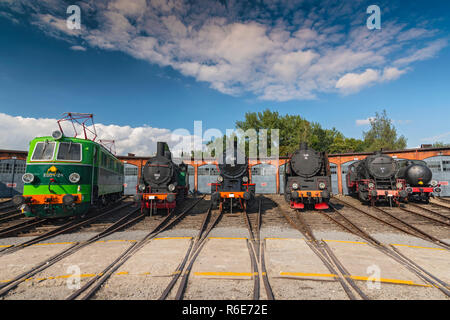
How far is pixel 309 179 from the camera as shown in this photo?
1077cm

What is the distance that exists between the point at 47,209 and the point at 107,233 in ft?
7.51

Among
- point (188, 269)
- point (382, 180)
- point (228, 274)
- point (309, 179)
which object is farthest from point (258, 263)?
point (382, 180)

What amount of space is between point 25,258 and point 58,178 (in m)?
3.32

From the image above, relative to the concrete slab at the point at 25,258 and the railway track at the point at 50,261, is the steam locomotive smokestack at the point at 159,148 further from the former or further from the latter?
the concrete slab at the point at 25,258

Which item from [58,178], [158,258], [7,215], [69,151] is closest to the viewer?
[158,258]

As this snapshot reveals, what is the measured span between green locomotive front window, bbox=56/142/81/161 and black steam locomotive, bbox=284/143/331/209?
29.3 feet

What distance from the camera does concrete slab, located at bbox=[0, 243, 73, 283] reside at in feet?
13.1

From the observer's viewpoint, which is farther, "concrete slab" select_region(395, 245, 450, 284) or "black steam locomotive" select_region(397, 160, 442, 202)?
"black steam locomotive" select_region(397, 160, 442, 202)

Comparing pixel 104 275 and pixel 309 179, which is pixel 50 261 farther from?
pixel 309 179

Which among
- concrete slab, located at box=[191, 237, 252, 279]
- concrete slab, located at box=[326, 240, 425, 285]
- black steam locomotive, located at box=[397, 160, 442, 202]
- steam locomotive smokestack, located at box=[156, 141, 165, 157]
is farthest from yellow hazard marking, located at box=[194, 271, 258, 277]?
black steam locomotive, located at box=[397, 160, 442, 202]

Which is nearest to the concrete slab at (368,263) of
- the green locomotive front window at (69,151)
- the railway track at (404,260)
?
the railway track at (404,260)

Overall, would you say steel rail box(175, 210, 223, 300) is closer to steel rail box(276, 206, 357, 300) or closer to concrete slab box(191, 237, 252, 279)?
concrete slab box(191, 237, 252, 279)

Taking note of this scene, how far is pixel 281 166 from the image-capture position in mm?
23000

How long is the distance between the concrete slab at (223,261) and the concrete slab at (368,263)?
1.92 m
